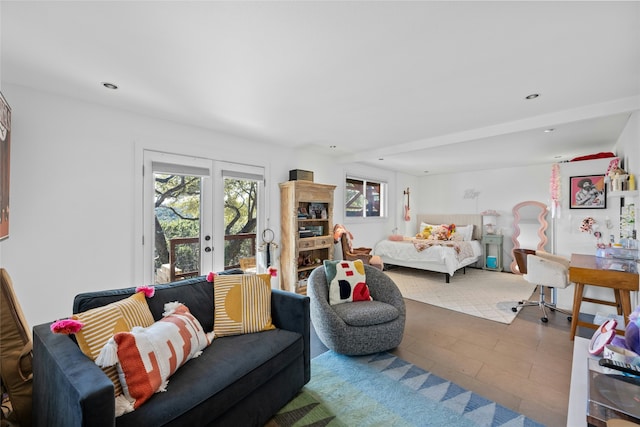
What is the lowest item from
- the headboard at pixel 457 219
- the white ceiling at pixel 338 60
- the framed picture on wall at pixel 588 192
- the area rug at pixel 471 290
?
the area rug at pixel 471 290

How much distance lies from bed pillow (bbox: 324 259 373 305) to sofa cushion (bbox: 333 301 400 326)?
112mm

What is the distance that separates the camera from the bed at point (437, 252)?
4977mm

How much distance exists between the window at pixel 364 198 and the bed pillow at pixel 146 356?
4.31 m

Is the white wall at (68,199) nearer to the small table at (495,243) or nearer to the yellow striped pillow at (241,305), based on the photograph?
the yellow striped pillow at (241,305)

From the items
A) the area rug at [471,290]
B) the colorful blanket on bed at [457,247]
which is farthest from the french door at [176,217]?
the colorful blanket on bed at [457,247]

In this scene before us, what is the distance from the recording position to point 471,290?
4492mm

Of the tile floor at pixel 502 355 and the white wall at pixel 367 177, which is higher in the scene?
the white wall at pixel 367 177

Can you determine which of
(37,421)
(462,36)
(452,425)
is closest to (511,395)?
(452,425)

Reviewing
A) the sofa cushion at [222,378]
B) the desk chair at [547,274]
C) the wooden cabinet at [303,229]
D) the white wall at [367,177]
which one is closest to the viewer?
the sofa cushion at [222,378]

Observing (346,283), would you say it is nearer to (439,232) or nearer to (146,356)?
(146,356)

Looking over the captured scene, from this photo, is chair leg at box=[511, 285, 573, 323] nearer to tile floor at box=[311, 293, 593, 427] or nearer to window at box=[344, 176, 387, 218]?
tile floor at box=[311, 293, 593, 427]

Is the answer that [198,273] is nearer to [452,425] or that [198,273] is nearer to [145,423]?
[145,423]

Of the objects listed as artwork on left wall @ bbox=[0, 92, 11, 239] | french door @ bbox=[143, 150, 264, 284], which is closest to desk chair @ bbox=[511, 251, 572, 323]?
french door @ bbox=[143, 150, 264, 284]

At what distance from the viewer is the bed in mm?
4977
